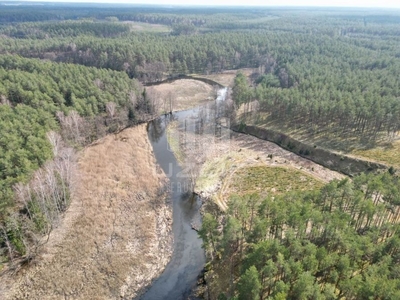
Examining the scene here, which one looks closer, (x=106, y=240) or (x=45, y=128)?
(x=106, y=240)

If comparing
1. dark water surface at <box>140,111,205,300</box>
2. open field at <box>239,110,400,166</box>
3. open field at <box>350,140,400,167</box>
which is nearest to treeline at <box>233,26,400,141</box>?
open field at <box>239,110,400,166</box>

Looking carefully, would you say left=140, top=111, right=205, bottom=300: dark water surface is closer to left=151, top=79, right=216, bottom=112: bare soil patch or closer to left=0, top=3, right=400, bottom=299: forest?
left=0, top=3, right=400, bottom=299: forest

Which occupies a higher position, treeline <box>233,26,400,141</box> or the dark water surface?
treeline <box>233,26,400,141</box>

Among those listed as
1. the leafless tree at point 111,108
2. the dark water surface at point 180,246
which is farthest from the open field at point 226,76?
the dark water surface at point 180,246

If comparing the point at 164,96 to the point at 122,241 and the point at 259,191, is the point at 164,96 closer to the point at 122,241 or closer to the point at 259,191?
the point at 259,191

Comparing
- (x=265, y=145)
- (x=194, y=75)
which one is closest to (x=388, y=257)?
(x=265, y=145)

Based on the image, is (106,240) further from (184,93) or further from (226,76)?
(226,76)

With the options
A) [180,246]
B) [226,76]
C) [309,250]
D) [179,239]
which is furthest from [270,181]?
[226,76]
